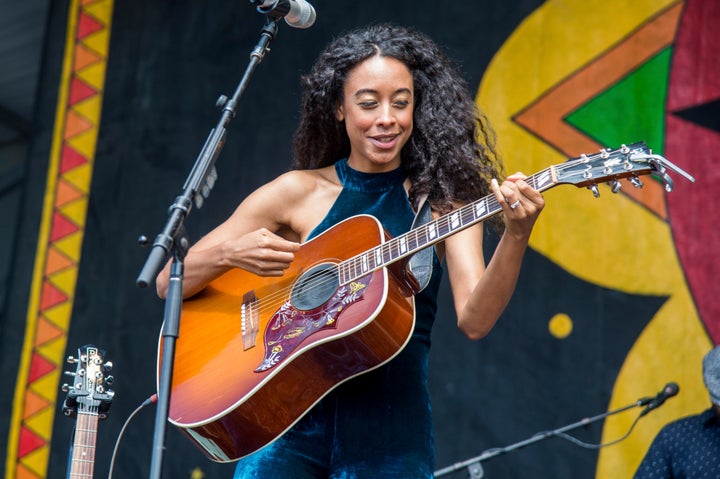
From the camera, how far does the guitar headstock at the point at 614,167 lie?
2336 mm

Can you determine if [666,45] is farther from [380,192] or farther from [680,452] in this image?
[380,192]

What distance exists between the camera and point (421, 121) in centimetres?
296

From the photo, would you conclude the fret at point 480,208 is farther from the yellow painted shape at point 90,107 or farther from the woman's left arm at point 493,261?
the yellow painted shape at point 90,107

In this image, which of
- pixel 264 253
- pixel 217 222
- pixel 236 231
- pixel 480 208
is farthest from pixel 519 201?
pixel 217 222

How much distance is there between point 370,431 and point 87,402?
90cm

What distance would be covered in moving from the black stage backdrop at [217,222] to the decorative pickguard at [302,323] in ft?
6.38

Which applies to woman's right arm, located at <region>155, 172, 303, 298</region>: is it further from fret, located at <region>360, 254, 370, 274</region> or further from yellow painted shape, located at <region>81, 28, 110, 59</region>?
yellow painted shape, located at <region>81, 28, 110, 59</region>

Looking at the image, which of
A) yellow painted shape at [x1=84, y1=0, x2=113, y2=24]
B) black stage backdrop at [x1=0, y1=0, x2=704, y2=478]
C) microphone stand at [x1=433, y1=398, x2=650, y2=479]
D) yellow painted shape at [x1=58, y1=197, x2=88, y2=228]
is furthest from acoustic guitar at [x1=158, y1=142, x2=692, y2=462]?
yellow painted shape at [x1=84, y1=0, x2=113, y2=24]

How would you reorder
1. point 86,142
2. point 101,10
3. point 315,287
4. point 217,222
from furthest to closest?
point 101,10
point 86,142
point 217,222
point 315,287

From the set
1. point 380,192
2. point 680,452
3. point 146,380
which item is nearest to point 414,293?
point 380,192

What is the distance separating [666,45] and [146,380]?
9.06 feet

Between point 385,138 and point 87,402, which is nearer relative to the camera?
point 385,138

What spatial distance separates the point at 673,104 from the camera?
4.37 metres

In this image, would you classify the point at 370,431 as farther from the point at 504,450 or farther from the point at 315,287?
the point at 504,450
